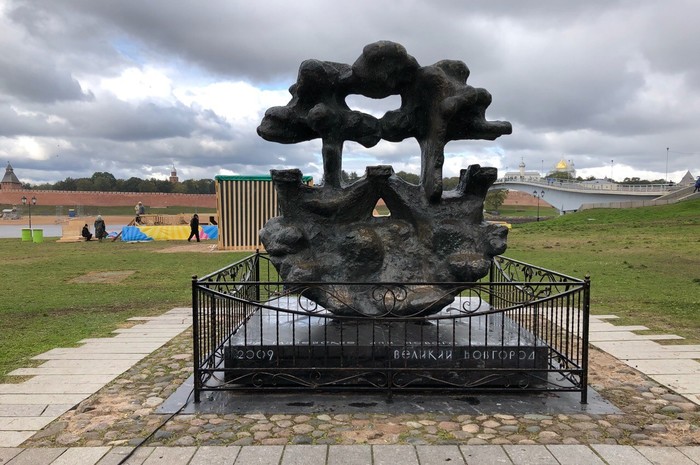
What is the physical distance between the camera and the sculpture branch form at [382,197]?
20.3 ft

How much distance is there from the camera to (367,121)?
689cm

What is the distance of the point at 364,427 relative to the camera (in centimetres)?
442

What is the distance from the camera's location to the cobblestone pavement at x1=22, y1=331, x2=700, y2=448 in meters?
4.18

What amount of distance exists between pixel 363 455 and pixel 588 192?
178 ft

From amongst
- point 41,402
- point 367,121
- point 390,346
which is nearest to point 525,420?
point 390,346

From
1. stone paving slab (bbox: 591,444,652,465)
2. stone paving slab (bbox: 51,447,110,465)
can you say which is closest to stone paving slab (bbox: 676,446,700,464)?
stone paving slab (bbox: 591,444,652,465)

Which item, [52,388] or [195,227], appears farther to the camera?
[195,227]

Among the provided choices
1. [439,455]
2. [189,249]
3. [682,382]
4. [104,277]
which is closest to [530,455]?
[439,455]

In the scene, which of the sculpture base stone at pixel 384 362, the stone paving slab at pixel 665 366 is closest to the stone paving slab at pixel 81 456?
the sculpture base stone at pixel 384 362

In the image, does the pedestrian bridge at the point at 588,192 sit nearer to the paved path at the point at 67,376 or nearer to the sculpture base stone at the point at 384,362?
the sculpture base stone at the point at 384,362

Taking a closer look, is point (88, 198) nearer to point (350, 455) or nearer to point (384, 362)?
point (384, 362)

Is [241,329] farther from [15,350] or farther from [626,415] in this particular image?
[626,415]

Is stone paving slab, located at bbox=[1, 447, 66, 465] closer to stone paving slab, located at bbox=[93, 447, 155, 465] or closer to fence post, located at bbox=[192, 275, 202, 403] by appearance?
stone paving slab, located at bbox=[93, 447, 155, 465]

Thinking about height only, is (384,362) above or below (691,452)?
above
